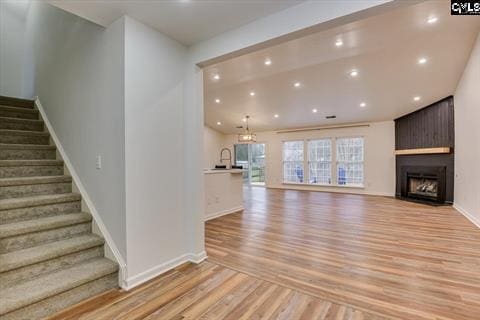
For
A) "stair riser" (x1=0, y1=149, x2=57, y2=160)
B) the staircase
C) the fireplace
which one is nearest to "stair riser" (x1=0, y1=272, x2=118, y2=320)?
the staircase

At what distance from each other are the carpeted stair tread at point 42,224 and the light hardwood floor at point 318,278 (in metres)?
0.85

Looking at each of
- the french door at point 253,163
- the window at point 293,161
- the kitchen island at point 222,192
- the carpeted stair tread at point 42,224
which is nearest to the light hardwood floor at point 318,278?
the kitchen island at point 222,192

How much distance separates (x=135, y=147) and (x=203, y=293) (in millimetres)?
1515

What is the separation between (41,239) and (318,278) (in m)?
2.73

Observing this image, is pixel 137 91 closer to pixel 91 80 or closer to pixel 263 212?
pixel 91 80

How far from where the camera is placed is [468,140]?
4.84 meters

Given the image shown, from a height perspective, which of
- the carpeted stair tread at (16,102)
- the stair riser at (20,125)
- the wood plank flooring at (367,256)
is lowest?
the wood plank flooring at (367,256)

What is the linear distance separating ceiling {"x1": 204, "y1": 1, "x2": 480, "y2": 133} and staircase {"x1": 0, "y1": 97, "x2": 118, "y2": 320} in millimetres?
3271

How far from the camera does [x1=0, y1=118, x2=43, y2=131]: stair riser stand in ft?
11.0

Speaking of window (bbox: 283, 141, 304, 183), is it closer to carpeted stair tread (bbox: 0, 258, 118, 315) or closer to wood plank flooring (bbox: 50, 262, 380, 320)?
wood plank flooring (bbox: 50, 262, 380, 320)

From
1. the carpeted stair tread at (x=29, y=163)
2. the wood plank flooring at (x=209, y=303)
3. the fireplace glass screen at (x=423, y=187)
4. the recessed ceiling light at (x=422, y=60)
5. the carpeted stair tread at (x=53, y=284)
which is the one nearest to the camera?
the carpeted stair tread at (x=53, y=284)

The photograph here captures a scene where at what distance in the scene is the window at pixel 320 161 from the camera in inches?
370

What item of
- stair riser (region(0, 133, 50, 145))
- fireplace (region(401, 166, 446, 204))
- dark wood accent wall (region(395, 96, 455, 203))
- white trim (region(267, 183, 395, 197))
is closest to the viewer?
stair riser (region(0, 133, 50, 145))

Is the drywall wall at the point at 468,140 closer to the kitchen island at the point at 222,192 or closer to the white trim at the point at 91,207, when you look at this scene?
the kitchen island at the point at 222,192
